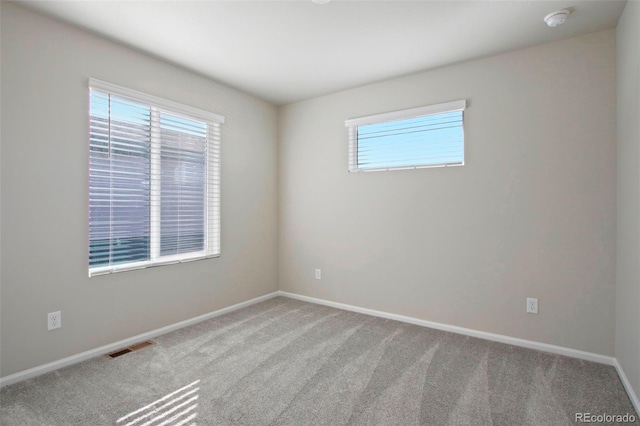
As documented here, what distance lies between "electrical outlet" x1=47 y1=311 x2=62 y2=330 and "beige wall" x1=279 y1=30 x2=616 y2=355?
99.9 inches

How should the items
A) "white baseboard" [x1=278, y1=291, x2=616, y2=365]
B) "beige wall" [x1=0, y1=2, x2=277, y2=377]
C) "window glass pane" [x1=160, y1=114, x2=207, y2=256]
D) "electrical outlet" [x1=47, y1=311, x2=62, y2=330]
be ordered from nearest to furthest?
1. "beige wall" [x1=0, y1=2, x2=277, y2=377]
2. "electrical outlet" [x1=47, y1=311, x2=62, y2=330]
3. "white baseboard" [x1=278, y1=291, x2=616, y2=365]
4. "window glass pane" [x1=160, y1=114, x2=207, y2=256]

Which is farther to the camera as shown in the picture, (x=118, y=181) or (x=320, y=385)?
(x=118, y=181)

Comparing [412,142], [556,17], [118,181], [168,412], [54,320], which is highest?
[556,17]

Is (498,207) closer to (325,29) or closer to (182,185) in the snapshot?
(325,29)

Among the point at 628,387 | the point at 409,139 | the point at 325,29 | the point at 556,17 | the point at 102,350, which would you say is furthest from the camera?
the point at 409,139

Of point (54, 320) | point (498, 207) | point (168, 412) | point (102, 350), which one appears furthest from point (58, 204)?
point (498, 207)

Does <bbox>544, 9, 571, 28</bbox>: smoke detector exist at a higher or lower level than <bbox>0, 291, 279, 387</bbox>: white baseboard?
higher

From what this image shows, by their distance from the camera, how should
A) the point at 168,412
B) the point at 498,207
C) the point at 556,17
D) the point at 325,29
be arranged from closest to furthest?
the point at 168,412 < the point at 556,17 < the point at 325,29 < the point at 498,207

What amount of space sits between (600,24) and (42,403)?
451 centimetres

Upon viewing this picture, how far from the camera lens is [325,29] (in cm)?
251

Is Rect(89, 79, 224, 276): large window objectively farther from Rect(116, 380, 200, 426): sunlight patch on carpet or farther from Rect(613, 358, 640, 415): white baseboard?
Rect(613, 358, 640, 415): white baseboard

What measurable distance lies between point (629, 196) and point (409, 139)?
179 centimetres

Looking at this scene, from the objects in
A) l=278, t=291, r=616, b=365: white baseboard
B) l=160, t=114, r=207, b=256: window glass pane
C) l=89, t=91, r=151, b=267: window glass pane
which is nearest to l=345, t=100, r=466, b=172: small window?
l=278, t=291, r=616, b=365: white baseboard

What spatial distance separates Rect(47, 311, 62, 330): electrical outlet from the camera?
2367mm
